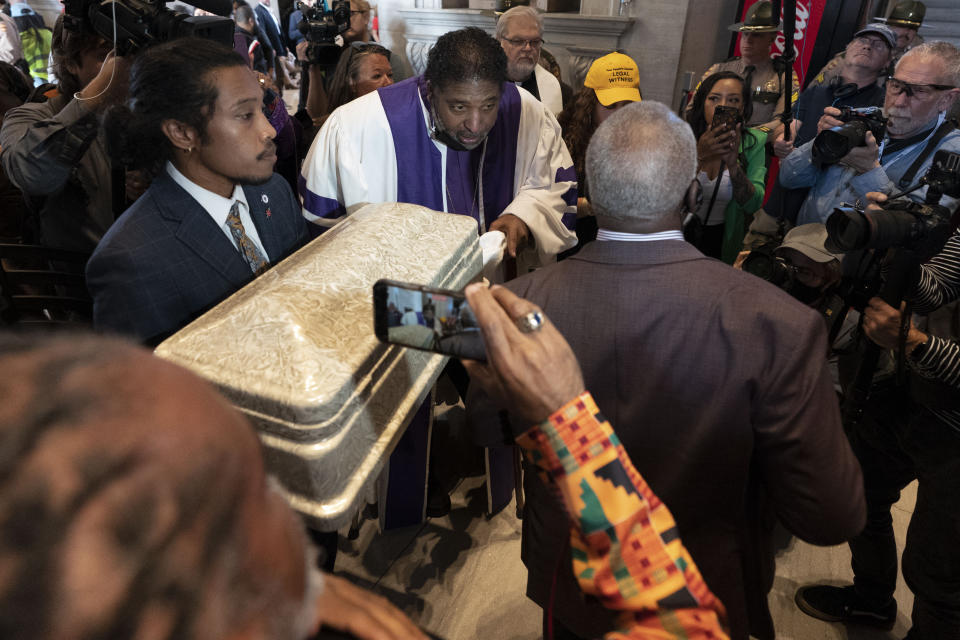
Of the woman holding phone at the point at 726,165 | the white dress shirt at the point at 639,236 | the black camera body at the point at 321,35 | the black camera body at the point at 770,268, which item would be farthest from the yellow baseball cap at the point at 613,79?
the white dress shirt at the point at 639,236

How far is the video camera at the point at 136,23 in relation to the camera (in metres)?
1.83

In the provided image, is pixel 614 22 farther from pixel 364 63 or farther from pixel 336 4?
pixel 364 63

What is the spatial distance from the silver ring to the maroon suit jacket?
384 mm

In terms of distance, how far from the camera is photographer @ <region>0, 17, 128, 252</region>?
188 cm

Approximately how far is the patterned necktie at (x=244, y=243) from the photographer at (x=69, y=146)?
0.79 metres

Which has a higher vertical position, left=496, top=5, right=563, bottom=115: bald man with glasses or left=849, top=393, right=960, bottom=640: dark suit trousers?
left=496, top=5, right=563, bottom=115: bald man with glasses

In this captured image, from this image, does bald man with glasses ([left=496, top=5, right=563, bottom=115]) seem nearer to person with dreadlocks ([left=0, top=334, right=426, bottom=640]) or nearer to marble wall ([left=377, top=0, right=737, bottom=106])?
marble wall ([left=377, top=0, right=737, bottom=106])

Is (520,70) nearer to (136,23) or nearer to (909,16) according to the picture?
(136,23)

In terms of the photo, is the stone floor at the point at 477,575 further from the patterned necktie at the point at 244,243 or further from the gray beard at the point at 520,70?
the gray beard at the point at 520,70

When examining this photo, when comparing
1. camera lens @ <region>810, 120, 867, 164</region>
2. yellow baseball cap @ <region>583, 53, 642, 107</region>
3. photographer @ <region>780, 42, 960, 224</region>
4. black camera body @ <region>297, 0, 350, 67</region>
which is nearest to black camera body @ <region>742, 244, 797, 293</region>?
camera lens @ <region>810, 120, 867, 164</region>

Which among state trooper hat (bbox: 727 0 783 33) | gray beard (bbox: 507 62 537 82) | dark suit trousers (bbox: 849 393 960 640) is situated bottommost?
dark suit trousers (bbox: 849 393 960 640)

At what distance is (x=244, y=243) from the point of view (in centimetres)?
153

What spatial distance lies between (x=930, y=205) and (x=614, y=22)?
4.37m

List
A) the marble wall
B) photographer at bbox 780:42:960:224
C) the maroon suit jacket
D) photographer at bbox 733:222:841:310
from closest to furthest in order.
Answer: the maroon suit jacket, photographer at bbox 733:222:841:310, photographer at bbox 780:42:960:224, the marble wall
